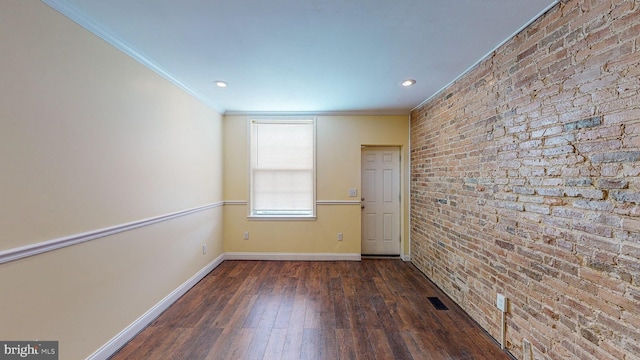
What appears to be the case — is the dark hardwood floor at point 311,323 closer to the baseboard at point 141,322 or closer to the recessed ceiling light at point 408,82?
the baseboard at point 141,322

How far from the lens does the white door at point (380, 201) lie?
4.25 meters

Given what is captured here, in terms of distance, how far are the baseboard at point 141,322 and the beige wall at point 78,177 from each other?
6 centimetres

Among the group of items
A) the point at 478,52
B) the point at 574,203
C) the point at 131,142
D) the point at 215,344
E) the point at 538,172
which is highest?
the point at 478,52

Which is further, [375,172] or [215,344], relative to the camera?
[375,172]

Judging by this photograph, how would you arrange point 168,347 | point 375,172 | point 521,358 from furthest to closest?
1. point 375,172
2. point 168,347
3. point 521,358

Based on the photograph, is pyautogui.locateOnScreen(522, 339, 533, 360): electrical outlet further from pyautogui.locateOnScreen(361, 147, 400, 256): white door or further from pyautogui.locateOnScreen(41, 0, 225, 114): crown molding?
pyautogui.locateOnScreen(41, 0, 225, 114): crown molding

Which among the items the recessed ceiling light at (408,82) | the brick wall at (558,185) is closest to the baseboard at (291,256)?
the brick wall at (558,185)

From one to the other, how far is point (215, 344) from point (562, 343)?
7.86 ft

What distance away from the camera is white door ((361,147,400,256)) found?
4.25 m

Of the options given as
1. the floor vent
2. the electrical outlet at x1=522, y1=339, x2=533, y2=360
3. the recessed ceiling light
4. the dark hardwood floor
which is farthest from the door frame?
the electrical outlet at x1=522, y1=339, x2=533, y2=360

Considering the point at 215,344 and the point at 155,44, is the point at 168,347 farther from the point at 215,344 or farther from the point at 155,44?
the point at 155,44

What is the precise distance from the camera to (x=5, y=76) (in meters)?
1.27

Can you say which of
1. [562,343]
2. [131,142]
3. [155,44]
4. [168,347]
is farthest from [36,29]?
[562,343]

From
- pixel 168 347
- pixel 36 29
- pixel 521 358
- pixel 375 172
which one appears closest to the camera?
pixel 36 29
